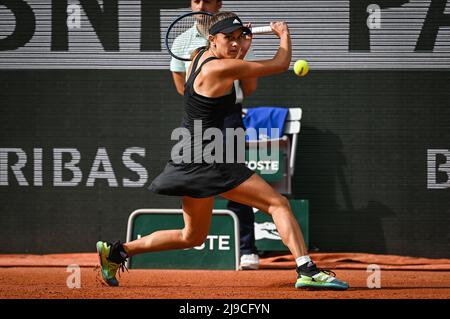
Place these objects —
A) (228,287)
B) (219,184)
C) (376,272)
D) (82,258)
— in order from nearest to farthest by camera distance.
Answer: (219,184), (228,287), (376,272), (82,258)

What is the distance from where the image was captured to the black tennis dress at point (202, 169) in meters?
5.61

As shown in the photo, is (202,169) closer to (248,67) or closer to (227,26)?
(248,67)

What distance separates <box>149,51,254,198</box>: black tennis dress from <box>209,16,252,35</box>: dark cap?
18 centimetres

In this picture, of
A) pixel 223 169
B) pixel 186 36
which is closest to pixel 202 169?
pixel 223 169

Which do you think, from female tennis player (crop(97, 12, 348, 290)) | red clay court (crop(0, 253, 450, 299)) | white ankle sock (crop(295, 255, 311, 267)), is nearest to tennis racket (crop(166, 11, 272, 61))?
female tennis player (crop(97, 12, 348, 290))

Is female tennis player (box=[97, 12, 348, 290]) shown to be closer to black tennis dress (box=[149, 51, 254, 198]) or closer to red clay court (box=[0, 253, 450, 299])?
black tennis dress (box=[149, 51, 254, 198])

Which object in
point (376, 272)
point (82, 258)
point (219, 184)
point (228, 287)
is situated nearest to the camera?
point (219, 184)

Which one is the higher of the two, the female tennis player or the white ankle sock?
the female tennis player

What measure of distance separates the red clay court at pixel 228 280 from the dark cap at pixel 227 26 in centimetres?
158

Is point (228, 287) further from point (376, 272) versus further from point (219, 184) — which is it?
point (376, 272)

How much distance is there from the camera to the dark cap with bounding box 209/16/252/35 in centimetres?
557

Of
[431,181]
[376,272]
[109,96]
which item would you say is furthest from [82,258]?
[431,181]

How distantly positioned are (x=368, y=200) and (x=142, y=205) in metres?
2.09

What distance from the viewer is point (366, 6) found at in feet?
27.6
